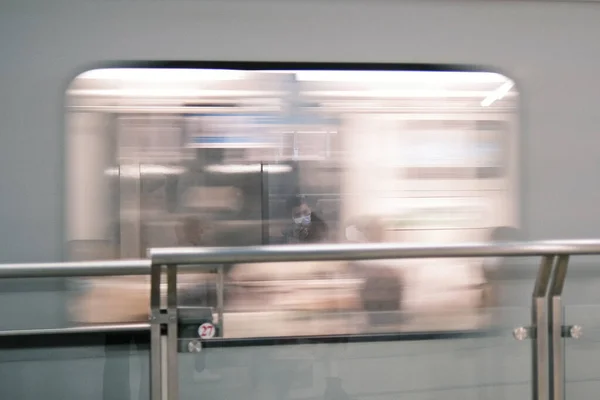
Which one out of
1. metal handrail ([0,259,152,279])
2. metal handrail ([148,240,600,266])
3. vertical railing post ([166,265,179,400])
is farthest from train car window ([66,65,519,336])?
metal handrail ([148,240,600,266])

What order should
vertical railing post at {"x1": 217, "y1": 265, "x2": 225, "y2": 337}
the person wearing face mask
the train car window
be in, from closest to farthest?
vertical railing post at {"x1": 217, "y1": 265, "x2": 225, "y2": 337}
the train car window
the person wearing face mask

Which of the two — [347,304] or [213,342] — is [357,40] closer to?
[347,304]

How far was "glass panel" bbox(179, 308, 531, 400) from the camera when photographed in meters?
3.15

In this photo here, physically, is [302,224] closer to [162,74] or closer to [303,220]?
[303,220]

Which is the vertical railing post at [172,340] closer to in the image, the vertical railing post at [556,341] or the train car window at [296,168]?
the train car window at [296,168]

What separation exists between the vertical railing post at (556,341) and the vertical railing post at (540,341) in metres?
0.02

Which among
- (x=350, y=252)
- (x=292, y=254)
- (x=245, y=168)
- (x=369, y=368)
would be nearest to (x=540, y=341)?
(x=369, y=368)

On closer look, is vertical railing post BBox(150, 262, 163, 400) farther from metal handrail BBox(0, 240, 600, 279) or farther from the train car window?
the train car window

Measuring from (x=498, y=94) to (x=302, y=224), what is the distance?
1.31 metres

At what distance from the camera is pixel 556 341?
3252mm

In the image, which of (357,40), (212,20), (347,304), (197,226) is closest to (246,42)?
(212,20)

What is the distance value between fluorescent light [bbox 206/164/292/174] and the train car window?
0.03 ft

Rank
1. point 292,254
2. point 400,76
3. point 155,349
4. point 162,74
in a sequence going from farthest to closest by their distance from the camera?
point 400,76 < point 162,74 < point 155,349 < point 292,254

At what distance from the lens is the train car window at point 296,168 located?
3.58m
